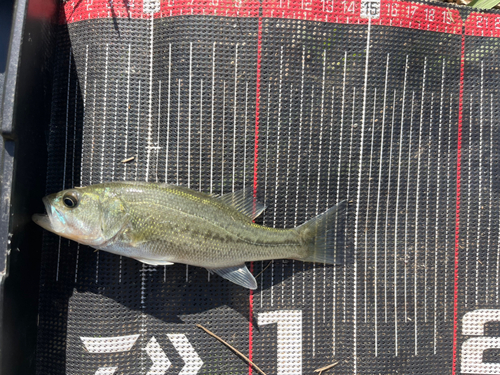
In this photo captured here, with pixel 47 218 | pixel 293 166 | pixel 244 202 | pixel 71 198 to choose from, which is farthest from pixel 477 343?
pixel 47 218

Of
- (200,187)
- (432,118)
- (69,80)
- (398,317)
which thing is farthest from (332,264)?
(69,80)

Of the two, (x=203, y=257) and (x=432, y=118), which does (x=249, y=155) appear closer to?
(x=203, y=257)

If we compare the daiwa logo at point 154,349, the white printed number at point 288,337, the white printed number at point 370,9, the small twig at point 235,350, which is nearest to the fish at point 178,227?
the white printed number at point 288,337

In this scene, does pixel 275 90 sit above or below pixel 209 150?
above

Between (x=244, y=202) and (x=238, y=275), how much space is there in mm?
587

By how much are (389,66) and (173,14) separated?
1892 millimetres

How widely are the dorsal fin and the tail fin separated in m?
0.38

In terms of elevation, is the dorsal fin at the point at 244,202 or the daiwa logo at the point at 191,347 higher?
the dorsal fin at the point at 244,202

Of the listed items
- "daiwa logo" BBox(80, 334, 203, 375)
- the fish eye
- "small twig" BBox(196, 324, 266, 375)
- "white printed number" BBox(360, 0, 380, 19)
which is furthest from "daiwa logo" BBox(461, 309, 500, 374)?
the fish eye

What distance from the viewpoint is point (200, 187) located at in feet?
8.79

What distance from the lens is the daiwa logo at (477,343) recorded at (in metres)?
2.82

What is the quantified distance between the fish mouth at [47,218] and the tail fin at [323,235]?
183cm

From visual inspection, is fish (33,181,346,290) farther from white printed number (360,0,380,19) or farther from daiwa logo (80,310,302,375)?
white printed number (360,0,380,19)

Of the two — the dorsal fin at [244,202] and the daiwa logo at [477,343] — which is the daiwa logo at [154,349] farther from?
the daiwa logo at [477,343]
